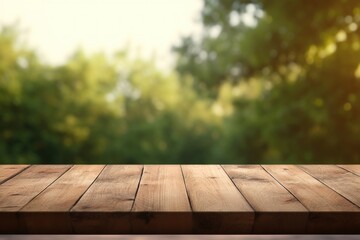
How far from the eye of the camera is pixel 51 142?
19922 millimetres

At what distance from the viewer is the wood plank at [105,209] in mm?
1742

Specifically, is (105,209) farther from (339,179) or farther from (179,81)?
(179,81)

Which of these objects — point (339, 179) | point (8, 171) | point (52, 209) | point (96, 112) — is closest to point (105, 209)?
point (52, 209)

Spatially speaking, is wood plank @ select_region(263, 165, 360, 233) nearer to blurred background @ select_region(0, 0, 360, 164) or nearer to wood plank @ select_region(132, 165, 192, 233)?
wood plank @ select_region(132, 165, 192, 233)

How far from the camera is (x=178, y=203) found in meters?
1.86

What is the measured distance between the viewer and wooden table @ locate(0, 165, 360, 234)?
1749 millimetres

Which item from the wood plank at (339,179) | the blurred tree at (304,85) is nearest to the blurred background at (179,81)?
the blurred tree at (304,85)

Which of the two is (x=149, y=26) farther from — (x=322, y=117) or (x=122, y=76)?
(x=322, y=117)

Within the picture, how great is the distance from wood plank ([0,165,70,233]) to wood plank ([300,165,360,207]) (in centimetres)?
111

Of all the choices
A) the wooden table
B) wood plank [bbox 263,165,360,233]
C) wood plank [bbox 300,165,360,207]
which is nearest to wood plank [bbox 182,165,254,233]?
the wooden table

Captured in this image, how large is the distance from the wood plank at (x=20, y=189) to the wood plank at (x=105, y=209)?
18 cm

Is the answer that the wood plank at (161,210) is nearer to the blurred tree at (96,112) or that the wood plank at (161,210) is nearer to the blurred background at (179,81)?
the blurred background at (179,81)

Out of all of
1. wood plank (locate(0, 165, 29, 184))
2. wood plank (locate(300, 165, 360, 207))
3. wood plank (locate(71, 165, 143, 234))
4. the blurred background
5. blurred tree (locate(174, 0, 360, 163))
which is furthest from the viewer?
the blurred background

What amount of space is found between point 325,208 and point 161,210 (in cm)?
52
